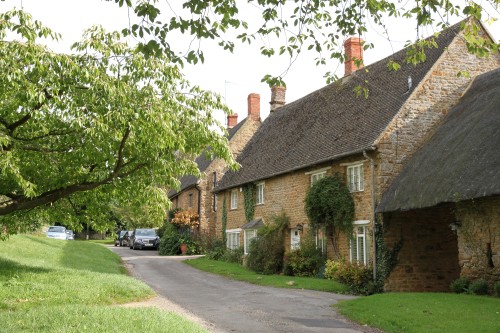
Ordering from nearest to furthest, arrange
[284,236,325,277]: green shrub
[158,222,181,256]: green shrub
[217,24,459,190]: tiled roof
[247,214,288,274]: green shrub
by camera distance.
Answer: [217,24,459,190]: tiled roof, [284,236,325,277]: green shrub, [247,214,288,274]: green shrub, [158,222,181,256]: green shrub

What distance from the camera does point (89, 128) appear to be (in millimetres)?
10477

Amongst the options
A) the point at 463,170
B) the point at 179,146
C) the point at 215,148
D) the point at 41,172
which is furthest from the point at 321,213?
the point at 41,172

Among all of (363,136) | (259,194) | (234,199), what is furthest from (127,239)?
(363,136)

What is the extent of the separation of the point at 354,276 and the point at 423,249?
9.15 feet

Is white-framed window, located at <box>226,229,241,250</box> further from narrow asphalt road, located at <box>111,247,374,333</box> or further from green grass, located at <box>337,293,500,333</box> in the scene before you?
green grass, located at <box>337,293,500,333</box>

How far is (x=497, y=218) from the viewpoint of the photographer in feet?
49.5

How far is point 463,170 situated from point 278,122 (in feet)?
60.3

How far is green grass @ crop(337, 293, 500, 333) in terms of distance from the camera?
11.0m

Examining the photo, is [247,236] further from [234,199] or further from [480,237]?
[480,237]

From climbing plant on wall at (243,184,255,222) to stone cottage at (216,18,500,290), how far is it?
0.33 m

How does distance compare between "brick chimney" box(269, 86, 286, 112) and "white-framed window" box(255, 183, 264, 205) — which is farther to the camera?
"brick chimney" box(269, 86, 286, 112)

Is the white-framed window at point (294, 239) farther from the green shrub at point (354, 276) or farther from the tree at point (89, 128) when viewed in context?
the tree at point (89, 128)

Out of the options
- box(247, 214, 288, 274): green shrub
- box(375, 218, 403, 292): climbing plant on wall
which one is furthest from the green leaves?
box(247, 214, 288, 274): green shrub

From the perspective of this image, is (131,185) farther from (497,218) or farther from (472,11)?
(497,218)
